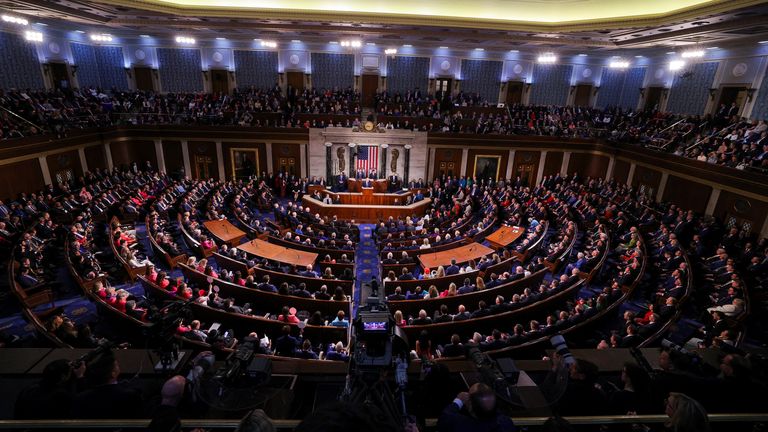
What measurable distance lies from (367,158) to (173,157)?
11.6 metres

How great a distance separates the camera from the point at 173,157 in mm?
22047

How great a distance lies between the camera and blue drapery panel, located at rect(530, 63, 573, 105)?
26656mm

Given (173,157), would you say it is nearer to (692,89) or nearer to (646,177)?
(646,177)

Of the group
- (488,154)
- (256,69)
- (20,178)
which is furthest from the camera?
(256,69)

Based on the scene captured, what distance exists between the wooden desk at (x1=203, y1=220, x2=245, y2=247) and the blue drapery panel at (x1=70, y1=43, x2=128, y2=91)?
55.2 feet

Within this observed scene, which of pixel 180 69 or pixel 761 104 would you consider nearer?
pixel 761 104

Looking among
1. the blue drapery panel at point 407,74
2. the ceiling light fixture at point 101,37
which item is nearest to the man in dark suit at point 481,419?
the blue drapery panel at point 407,74

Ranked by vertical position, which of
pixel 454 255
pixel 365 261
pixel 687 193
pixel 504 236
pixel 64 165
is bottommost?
pixel 365 261

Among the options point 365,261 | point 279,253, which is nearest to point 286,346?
point 279,253

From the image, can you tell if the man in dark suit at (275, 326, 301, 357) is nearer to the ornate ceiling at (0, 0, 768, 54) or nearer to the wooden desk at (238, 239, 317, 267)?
the wooden desk at (238, 239, 317, 267)

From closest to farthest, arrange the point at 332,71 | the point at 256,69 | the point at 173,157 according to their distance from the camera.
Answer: the point at 173,157, the point at 256,69, the point at 332,71

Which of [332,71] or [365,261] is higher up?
[332,71]

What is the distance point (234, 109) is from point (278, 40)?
5588mm

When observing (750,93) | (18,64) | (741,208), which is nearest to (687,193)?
(741,208)
